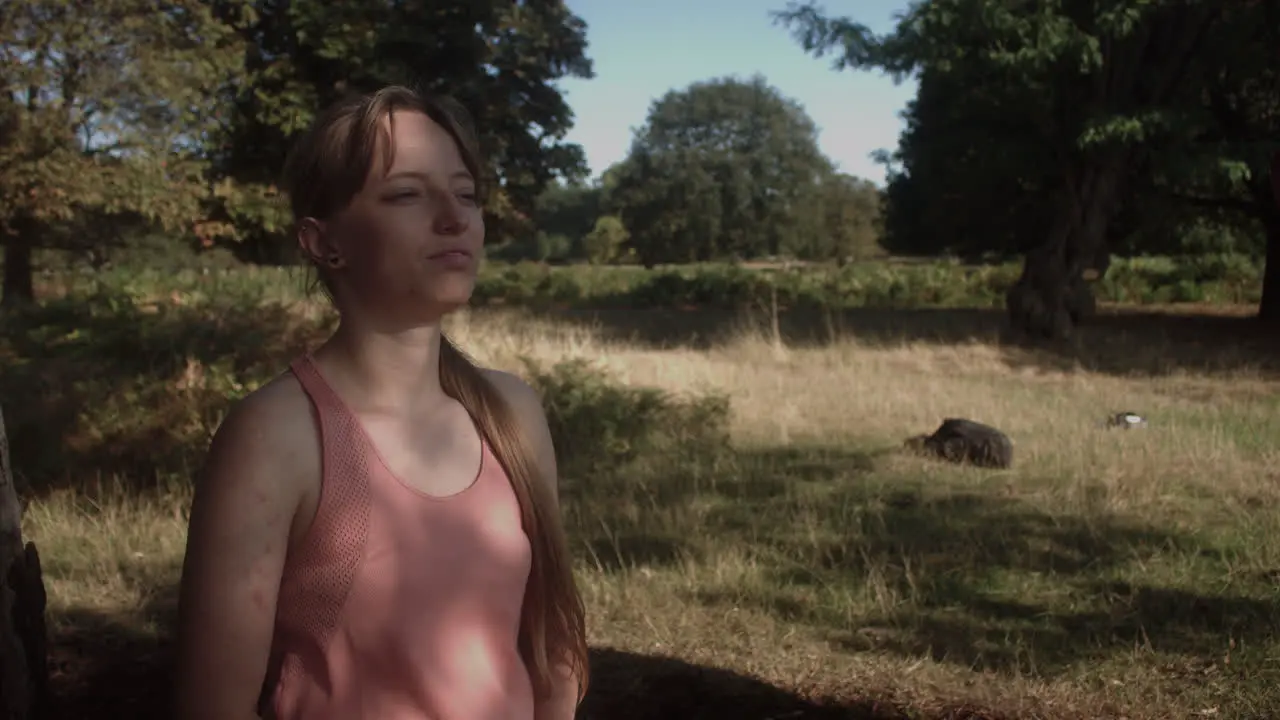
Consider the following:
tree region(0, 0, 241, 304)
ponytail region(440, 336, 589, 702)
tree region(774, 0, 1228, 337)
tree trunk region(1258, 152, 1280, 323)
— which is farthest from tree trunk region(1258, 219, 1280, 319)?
ponytail region(440, 336, 589, 702)

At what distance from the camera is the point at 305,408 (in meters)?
1.42

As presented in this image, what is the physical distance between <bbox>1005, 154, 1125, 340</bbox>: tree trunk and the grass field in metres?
4.83

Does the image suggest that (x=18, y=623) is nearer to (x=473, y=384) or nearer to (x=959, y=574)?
(x=473, y=384)

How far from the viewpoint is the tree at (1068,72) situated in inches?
548

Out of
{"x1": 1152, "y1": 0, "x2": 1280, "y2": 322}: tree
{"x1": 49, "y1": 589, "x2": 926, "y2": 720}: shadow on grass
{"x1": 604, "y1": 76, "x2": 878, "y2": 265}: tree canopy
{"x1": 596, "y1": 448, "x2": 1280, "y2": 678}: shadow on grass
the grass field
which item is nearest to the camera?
{"x1": 49, "y1": 589, "x2": 926, "y2": 720}: shadow on grass

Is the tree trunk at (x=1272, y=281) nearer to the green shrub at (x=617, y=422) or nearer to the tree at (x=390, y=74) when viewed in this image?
the tree at (x=390, y=74)

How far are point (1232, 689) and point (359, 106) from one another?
3.45 metres

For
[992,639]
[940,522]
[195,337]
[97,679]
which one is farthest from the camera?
[195,337]

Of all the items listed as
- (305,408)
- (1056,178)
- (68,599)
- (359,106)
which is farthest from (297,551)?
(1056,178)

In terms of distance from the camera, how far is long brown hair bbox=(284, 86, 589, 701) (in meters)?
1.47

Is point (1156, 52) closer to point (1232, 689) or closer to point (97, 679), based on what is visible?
point (1232, 689)

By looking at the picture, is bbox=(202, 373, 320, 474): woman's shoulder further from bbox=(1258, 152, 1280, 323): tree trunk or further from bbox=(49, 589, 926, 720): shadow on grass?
bbox=(1258, 152, 1280, 323): tree trunk

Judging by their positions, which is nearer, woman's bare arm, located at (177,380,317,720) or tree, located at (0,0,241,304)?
woman's bare arm, located at (177,380,317,720)

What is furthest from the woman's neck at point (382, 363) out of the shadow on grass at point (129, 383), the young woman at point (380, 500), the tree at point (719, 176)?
the tree at point (719, 176)
